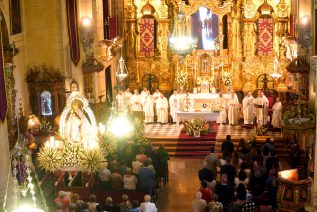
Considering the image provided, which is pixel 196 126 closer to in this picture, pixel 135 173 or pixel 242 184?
pixel 135 173

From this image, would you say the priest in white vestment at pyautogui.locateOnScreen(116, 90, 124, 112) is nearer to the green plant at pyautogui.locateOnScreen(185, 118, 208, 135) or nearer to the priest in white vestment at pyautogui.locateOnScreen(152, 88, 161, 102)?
the priest in white vestment at pyautogui.locateOnScreen(152, 88, 161, 102)

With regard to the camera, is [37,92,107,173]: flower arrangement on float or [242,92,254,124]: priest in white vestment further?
[242,92,254,124]: priest in white vestment

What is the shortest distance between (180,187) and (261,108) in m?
7.68

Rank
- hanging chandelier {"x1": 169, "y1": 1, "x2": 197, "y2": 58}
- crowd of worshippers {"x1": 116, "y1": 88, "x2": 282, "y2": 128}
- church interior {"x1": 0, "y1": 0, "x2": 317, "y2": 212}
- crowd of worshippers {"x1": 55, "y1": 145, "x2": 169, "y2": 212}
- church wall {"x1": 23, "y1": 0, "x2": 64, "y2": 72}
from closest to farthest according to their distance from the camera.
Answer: crowd of worshippers {"x1": 55, "y1": 145, "x2": 169, "y2": 212} < church interior {"x1": 0, "y1": 0, "x2": 317, "y2": 212} < church wall {"x1": 23, "y1": 0, "x2": 64, "y2": 72} < hanging chandelier {"x1": 169, "y1": 1, "x2": 197, "y2": 58} < crowd of worshippers {"x1": 116, "y1": 88, "x2": 282, "y2": 128}

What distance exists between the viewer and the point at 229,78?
116 ft

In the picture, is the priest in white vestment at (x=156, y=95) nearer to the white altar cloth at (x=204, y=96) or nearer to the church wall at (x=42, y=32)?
the white altar cloth at (x=204, y=96)

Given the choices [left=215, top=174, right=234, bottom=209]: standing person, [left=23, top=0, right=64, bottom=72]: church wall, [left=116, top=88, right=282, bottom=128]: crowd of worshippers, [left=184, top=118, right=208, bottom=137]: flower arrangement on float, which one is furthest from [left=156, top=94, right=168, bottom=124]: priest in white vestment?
[left=215, top=174, right=234, bottom=209]: standing person

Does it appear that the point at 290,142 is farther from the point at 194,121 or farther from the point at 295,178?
the point at 295,178

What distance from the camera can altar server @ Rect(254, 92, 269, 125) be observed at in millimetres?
32844

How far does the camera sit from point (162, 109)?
112ft

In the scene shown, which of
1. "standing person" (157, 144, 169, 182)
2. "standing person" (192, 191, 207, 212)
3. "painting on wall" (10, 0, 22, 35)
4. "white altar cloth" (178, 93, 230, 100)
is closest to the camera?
"standing person" (192, 191, 207, 212)

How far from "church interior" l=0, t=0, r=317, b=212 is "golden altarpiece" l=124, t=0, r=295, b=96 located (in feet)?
0.16

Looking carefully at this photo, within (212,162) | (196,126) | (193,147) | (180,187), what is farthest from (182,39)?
(212,162)

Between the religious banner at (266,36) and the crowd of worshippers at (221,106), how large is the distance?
3158 mm
